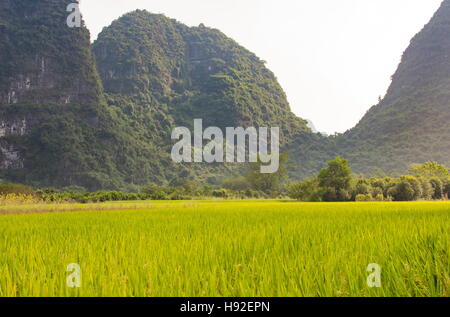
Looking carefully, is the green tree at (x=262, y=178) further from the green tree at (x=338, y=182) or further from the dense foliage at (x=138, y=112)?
the green tree at (x=338, y=182)

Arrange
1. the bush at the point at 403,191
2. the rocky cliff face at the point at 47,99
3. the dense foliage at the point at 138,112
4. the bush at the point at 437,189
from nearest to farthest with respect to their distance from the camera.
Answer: the bush at the point at 403,191
the bush at the point at 437,189
the rocky cliff face at the point at 47,99
the dense foliage at the point at 138,112

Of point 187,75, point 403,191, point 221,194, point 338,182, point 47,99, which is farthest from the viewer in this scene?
point 187,75

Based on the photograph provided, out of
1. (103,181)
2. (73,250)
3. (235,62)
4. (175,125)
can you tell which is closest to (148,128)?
(175,125)

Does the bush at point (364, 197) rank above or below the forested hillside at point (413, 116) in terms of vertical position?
below

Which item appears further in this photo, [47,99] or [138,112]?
[138,112]

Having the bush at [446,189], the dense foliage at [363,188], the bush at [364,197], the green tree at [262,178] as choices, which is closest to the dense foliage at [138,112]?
the green tree at [262,178]

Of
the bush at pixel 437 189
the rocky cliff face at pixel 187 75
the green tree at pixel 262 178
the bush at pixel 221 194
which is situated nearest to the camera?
the bush at pixel 437 189

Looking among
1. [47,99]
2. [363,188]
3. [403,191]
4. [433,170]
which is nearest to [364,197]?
[363,188]

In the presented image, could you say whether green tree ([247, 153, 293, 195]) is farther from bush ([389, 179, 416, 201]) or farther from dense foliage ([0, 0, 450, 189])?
bush ([389, 179, 416, 201])

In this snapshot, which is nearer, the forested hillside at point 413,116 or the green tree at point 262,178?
the green tree at point 262,178

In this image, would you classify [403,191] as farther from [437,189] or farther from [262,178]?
[262,178]

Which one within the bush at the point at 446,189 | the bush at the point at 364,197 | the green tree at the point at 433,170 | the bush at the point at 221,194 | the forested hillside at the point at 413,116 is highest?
the forested hillside at the point at 413,116

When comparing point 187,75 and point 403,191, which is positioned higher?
point 187,75
